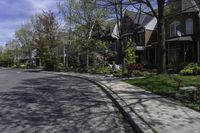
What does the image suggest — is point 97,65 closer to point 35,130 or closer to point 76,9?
point 76,9

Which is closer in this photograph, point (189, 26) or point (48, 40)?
point (189, 26)

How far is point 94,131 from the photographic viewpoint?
791cm

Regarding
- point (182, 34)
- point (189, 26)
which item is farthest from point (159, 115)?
point (182, 34)

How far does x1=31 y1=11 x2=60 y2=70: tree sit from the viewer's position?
49.8 metres

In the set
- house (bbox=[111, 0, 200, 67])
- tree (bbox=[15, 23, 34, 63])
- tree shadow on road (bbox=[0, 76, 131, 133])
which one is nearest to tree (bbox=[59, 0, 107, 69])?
house (bbox=[111, 0, 200, 67])

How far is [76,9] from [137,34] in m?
9.99

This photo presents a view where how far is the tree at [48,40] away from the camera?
4984 centimetres

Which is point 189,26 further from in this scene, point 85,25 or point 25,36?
point 25,36

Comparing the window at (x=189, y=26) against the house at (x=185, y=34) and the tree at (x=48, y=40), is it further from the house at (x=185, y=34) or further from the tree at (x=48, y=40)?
the tree at (x=48, y=40)

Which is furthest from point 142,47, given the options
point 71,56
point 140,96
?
point 140,96

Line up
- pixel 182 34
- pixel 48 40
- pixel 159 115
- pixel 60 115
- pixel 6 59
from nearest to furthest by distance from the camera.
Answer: pixel 159 115, pixel 60 115, pixel 182 34, pixel 48 40, pixel 6 59

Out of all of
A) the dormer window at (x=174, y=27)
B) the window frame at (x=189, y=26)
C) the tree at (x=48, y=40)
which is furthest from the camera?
the tree at (x=48, y=40)

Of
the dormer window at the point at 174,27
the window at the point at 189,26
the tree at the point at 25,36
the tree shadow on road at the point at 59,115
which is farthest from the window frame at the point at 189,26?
the tree at the point at 25,36

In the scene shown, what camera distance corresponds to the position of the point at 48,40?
51.4 metres
